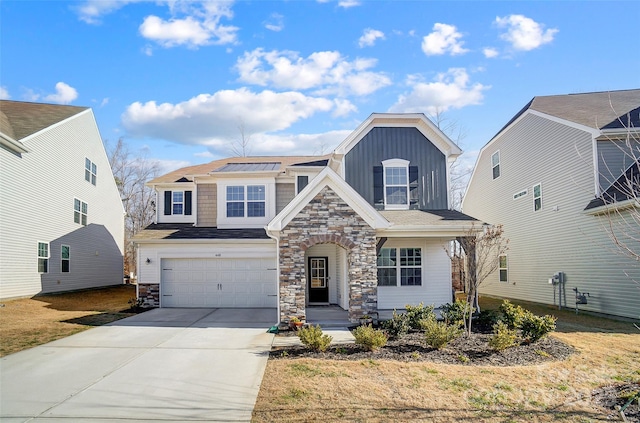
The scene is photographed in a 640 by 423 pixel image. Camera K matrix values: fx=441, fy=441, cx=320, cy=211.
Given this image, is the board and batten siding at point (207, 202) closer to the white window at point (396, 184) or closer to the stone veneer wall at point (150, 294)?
the stone veneer wall at point (150, 294)

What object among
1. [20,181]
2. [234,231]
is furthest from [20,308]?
[234,231]

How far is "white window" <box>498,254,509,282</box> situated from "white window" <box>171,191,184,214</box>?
15.4 m

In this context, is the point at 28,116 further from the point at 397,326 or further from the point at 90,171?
the point at 397,326

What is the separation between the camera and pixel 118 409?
625 cm

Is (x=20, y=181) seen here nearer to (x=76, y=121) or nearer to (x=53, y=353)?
(x=76, y=121)

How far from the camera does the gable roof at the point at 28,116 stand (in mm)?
17828

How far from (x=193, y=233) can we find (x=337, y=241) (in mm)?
7948

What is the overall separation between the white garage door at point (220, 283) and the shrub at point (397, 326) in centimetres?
714

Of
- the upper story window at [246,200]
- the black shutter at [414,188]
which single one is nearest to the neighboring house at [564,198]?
the black shutter at [414,188]

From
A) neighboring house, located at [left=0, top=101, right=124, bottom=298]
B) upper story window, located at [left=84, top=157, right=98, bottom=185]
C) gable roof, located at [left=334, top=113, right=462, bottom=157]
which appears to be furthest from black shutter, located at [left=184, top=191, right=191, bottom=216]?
gable roof, located at [left=334, top=113, right=462, bottom=157]

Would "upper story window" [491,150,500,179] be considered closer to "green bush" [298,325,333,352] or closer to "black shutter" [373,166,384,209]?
"black shutter" [373,166,384,209]

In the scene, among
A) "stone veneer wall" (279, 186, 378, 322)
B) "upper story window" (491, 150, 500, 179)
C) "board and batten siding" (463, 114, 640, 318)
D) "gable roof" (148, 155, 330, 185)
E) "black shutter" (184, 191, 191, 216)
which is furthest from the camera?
"upper story window" (491, 150, 500, 179)

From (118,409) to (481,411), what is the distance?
512 centimetres

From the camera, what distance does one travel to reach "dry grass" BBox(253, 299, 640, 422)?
6.05m
